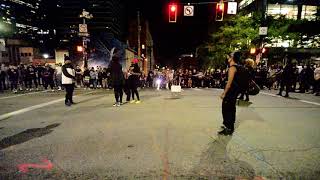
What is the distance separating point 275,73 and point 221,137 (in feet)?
52.5

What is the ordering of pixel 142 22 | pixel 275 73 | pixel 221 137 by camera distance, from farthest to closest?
pixel 142 22 < pixel 275 73 < pixel 221 137

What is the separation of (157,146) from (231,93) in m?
2.01

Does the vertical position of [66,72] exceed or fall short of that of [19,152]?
it exceeds it

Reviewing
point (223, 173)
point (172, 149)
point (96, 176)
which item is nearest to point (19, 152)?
point (96, 176)

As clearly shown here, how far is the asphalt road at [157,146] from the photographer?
3891mm

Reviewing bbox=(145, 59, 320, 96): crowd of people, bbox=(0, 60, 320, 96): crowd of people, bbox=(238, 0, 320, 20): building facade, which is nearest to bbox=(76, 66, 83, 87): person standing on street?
bbox=(0, 60, 320, 96): crowd of people

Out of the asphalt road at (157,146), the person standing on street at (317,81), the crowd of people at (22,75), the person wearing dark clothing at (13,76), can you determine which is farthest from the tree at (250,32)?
the asphalt road at (157,146)

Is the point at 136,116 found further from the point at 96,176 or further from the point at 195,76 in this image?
the point at 195,76

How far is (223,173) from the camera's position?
3.81 meters

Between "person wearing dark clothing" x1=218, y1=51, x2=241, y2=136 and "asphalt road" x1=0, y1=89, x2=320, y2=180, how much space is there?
286 mm

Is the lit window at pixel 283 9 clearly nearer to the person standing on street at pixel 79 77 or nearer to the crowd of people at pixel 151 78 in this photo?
the crowd of people at pixel 151 78

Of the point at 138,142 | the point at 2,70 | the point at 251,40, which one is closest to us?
the point at 138,142

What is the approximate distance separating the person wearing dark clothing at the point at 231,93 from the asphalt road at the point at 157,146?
0.94ft

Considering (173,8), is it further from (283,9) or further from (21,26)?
(21,26)
